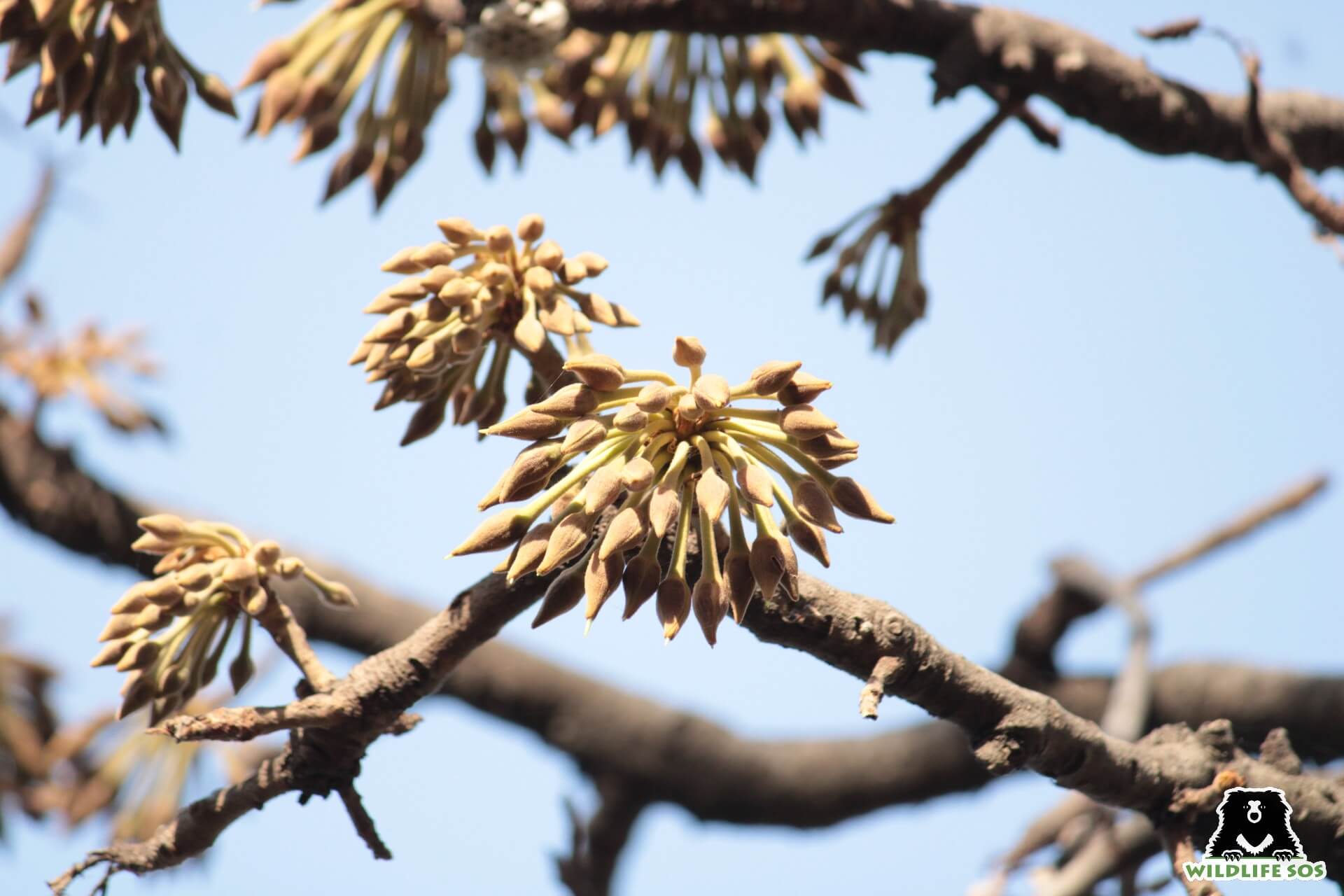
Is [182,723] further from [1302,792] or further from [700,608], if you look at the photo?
[1302,792]

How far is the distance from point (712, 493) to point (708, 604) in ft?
0.42

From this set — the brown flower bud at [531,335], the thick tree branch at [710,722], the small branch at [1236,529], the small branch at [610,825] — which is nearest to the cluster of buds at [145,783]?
the thick tree branch at [710,722]

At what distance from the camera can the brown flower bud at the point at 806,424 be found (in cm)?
127

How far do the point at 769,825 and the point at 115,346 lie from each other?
2.57m

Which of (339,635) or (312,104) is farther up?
(312,104)

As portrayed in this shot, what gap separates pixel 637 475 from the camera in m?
1.27

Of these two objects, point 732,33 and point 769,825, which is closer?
point 732,33

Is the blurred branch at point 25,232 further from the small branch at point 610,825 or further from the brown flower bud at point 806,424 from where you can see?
the brown flower bud at point 806,424

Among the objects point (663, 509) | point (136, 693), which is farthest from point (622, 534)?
point (136, 693)

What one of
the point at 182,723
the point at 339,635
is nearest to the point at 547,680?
the point at 339,635

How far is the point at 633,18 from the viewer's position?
Answer: 8.14 feet

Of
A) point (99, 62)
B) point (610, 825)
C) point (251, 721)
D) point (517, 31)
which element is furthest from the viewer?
point (610, 825)

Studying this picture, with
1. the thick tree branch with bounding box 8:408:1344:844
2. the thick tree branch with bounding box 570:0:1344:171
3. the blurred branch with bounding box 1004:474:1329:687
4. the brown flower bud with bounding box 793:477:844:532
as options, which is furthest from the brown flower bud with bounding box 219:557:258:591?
the blurred branch with bounding box 1004:474:1329:687

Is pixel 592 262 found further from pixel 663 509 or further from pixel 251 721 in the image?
pixel 251 721
